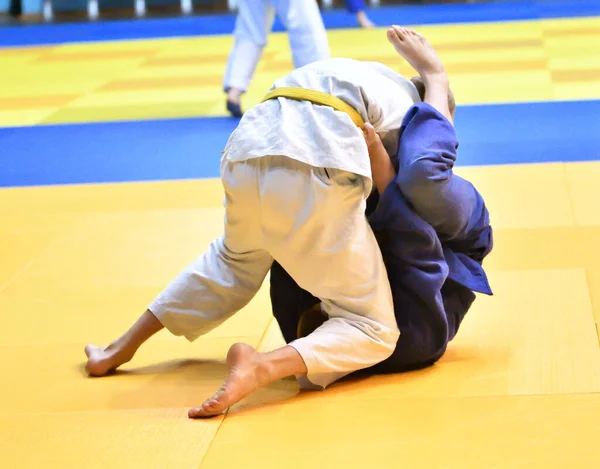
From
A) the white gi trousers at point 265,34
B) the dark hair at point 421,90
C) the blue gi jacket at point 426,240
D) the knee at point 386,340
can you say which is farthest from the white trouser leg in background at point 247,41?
the knee at point 386,340

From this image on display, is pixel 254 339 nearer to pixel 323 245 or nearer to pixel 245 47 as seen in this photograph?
pixel 323 245

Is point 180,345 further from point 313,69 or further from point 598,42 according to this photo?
point 598,42

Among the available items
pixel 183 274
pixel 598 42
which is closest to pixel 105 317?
pixel 183 274

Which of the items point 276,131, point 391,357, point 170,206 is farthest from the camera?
point 170,206

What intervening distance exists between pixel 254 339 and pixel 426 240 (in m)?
0.99

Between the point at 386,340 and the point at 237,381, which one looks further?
the point at 386,340

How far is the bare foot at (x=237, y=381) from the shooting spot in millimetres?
3145

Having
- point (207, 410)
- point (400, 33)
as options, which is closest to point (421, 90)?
point (400, 33)

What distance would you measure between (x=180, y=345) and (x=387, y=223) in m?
1.10

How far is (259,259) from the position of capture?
350 cm

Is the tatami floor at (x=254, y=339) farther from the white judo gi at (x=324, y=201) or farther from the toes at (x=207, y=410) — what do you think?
the white judo gi at (x=324, y=201)

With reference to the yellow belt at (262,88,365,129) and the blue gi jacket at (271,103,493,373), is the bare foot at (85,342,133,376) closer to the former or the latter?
the blue gi jacket at (271,103,493,373)

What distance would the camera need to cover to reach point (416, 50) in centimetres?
349

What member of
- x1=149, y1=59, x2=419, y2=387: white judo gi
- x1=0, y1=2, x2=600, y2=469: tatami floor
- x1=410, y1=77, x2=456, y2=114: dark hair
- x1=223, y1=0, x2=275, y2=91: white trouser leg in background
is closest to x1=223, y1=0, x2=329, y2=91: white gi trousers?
x1=223, y1=0, x2=275, y2=91: white trouser leg in background
